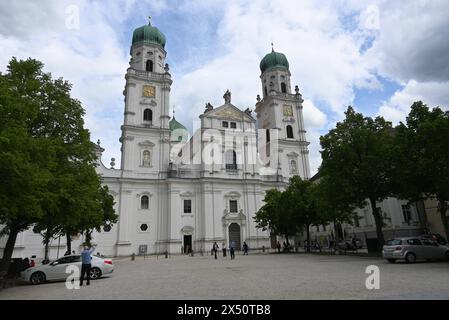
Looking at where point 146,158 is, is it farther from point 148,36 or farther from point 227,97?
point 148,36

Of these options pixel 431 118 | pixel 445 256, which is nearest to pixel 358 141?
pixel 431 118

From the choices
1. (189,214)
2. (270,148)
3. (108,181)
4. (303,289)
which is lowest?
(303,289)

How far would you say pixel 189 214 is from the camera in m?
44.0

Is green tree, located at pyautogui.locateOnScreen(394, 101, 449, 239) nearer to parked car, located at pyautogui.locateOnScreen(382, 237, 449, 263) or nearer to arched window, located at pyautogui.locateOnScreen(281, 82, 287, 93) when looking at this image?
parked car, located at pyautogui.locateOnScreen(382, 237, 449, 263)

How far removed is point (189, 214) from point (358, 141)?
87.5 ft

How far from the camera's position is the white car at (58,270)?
46.9 ft

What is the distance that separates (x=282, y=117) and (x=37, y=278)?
44440mm

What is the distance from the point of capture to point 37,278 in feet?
46.9

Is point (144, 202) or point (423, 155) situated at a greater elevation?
point (144, 202)

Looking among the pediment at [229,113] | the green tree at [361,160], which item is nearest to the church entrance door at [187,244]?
the pediment at [229,113]

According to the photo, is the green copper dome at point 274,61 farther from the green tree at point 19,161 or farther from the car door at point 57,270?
the car door at point 57,270

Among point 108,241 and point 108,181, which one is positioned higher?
point 108,181

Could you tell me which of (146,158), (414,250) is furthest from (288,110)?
(414,250)
